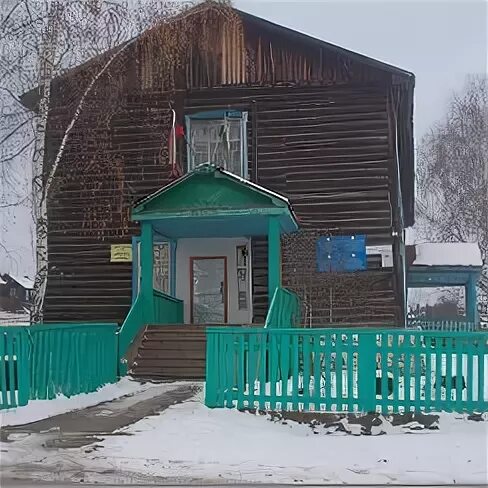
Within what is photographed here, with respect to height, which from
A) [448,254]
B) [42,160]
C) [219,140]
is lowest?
[448,254]

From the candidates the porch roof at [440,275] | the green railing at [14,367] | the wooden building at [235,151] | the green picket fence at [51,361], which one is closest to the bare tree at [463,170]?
the porch roof at [440,275]

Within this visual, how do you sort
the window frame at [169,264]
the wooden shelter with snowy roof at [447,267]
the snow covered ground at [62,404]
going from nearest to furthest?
the snow covered ground at [62,404], the wooden shelter with snowy roof at [447,267], the window frame at [169,264]

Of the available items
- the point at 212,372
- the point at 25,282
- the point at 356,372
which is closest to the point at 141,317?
the point at 25,282

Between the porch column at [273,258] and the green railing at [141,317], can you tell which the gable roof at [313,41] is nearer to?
the porch column at [273,258]

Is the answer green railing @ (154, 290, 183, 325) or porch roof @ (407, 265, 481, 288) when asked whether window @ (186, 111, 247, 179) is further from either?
porch roof @ (407, 265, 481, 288)

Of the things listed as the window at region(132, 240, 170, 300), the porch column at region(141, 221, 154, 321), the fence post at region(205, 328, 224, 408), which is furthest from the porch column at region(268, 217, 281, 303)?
the window at region(132, 240, 170, 300)

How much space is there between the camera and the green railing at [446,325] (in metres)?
9.91

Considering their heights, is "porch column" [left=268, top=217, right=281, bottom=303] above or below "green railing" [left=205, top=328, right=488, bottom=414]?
above

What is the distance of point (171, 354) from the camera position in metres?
10.3

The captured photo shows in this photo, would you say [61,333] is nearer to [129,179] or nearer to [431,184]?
[129,179]

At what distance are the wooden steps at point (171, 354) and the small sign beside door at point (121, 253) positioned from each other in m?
2.83

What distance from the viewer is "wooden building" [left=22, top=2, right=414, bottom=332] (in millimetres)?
12352

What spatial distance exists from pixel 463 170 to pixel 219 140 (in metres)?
4.63

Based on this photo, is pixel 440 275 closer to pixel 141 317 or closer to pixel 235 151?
pixel 235 151
